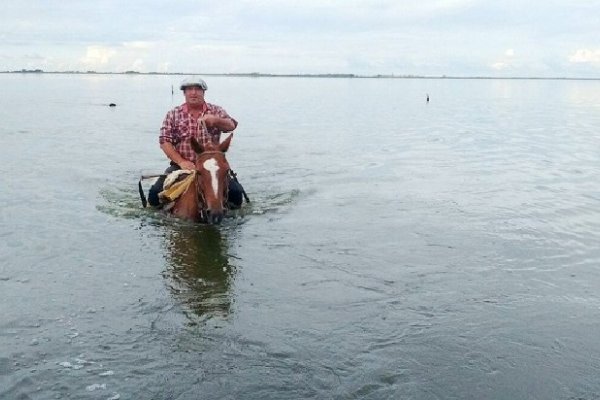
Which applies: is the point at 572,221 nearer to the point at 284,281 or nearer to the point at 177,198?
the point at 284,281

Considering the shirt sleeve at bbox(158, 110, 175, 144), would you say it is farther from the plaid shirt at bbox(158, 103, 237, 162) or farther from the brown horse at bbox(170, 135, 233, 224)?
the brown horse at bbox(170, 135, 233, 224)

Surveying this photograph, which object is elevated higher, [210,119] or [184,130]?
[210,119]

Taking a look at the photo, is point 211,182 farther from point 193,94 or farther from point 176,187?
point 193,94

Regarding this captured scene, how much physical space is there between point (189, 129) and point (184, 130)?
12 centimetres

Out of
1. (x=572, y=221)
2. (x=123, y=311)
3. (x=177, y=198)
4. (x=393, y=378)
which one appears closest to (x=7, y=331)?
(x=123, y=311)

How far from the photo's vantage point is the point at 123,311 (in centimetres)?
742

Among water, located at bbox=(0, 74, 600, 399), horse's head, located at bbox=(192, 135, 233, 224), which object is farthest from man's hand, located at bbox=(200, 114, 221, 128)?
water, located at bbox=(0, 74, 600, 399)

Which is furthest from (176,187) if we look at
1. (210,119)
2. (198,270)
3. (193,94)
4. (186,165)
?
(198,270)

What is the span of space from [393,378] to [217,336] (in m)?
1.99

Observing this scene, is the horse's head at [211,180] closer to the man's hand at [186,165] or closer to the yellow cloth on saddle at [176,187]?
the yellow cloth on saddle at [176,187]

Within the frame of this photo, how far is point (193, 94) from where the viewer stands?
12258 mm

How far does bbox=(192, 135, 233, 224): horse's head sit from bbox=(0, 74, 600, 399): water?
659 millimetres

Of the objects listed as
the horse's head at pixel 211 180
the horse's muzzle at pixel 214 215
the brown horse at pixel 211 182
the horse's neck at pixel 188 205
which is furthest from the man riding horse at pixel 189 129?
the horse's muzzle at pixel 214 215

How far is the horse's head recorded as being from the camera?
1022 cm
